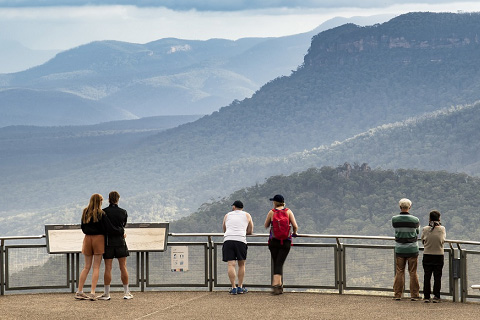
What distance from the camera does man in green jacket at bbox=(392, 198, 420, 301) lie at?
14102 mm

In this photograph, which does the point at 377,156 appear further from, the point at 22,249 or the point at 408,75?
the point at 22,249

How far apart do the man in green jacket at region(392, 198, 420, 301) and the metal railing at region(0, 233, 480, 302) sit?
531mm

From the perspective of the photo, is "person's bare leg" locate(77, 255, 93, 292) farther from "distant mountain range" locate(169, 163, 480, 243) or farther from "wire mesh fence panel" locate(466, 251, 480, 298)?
"distant mountain range" locate(169, 163, 480, 243)

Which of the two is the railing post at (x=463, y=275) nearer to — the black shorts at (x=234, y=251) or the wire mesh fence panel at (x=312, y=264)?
the wire mesh fence panel at (x=312, y=264)

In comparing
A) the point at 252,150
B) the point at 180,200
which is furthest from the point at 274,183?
the point at 252,150

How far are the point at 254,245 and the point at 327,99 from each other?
18331cm

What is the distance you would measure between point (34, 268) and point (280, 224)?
4543mm

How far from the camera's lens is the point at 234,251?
15.2 m

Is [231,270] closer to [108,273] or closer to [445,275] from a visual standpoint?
[108,273]

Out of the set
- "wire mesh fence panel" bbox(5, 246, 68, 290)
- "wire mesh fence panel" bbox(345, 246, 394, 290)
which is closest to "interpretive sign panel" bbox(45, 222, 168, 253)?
"wire mesh fence panel" bbox(5, 246, 68, 290)

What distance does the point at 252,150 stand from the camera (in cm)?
19862

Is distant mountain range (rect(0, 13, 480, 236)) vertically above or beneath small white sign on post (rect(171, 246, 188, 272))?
above

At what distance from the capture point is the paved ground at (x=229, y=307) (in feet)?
43.4

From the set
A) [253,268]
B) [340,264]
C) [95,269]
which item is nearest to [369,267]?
[340,264]
